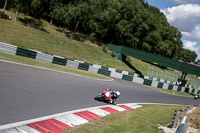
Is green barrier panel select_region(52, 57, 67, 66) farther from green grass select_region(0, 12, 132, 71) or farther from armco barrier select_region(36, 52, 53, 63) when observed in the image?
green grass select_region(0, 12, 132, 71)

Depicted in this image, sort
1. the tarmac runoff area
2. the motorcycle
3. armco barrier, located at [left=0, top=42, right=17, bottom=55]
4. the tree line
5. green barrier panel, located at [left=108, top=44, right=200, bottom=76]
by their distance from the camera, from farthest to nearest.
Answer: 1. the tree line
2. green barrier panel, located at [left=108, top=44, right=200, bottom=76]
3. armco barrier, located at [left=0, top=42, right=17, bottom=55]
4. the motorcycle
5. the tarmac runoff area

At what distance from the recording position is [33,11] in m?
58.2

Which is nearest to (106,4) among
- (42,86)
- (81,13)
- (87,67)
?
(81,13)

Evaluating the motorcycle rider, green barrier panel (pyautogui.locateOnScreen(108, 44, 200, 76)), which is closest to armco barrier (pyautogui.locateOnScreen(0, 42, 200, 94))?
green barrier panel (pyautogui.locateOnScreen(108, 44, 200, 76))

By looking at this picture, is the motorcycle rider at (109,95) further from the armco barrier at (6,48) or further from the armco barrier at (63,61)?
the armco barrier at (6,48)

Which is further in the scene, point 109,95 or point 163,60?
point 163,60

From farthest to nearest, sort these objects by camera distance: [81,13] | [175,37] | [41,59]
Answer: [175,37], [81,13], [41,59]

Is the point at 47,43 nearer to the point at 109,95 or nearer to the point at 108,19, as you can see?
the point at 109,95

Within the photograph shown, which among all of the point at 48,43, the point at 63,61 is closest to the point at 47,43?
the point at 48,43

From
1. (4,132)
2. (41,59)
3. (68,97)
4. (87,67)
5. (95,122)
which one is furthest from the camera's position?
(87,67)

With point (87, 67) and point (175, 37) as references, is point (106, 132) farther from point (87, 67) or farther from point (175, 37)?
point (175, 37)

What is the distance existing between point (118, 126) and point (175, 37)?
84817 mm

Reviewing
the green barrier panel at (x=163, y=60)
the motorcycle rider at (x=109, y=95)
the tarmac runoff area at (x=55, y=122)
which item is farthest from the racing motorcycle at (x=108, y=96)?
the green barrier panel at (x=163, y=60)

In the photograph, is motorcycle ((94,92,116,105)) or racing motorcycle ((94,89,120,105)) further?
motorcycle ((94,92,116,105))
